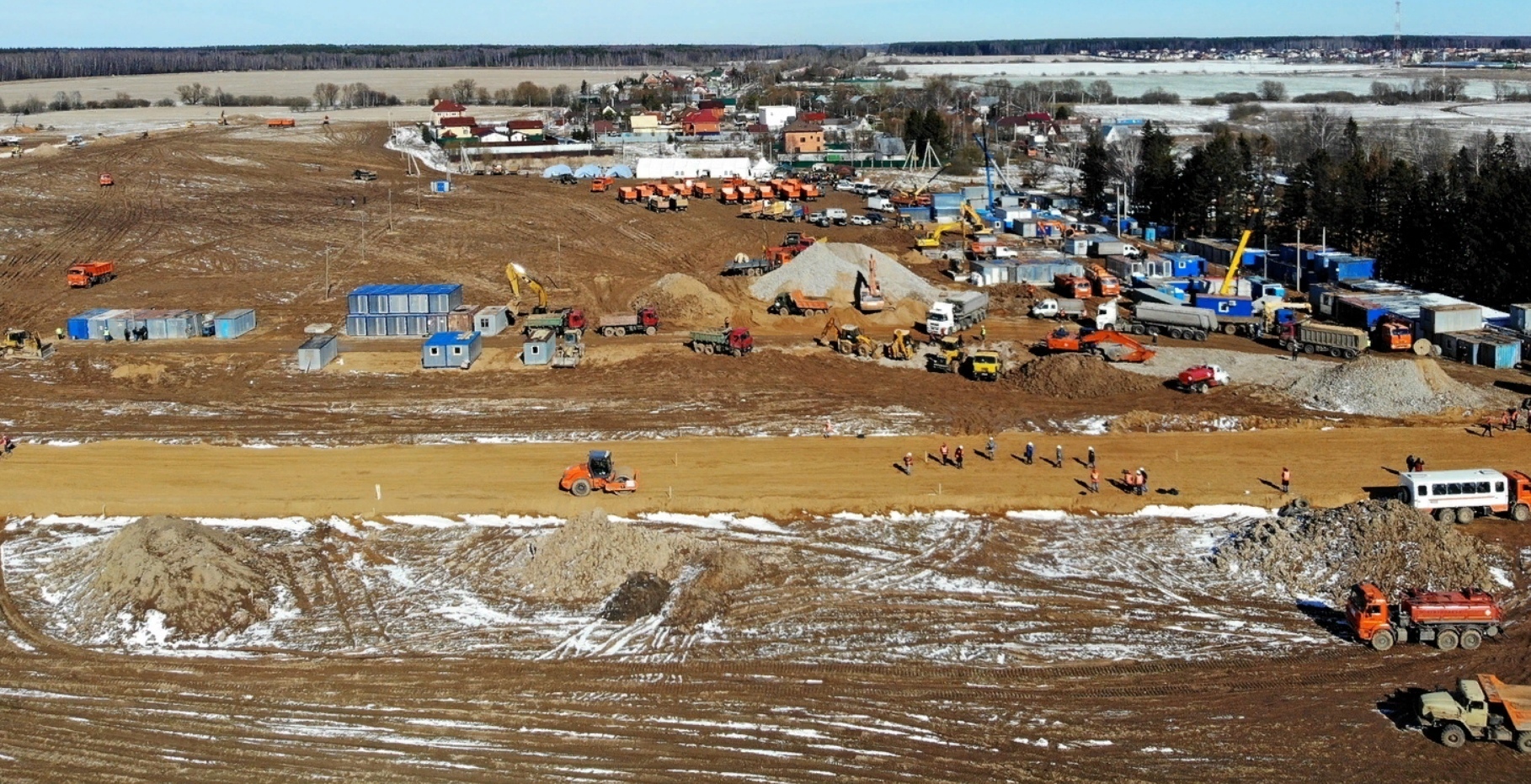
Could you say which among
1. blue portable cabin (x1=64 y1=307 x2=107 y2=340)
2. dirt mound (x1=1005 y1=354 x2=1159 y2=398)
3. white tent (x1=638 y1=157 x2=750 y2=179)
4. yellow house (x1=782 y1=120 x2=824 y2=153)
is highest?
yellow house (x1=782 y1=120 x2=824 y2=153)

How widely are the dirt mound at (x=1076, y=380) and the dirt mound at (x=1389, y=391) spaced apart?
2.98 meters

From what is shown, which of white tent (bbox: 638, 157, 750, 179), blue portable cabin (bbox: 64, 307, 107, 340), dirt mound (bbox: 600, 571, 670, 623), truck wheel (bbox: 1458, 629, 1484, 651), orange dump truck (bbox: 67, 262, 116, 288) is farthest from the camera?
white tent (bbox: 638, 157, 750, 179)

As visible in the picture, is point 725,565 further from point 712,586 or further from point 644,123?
point 644,123

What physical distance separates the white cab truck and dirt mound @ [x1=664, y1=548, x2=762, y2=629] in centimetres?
1357

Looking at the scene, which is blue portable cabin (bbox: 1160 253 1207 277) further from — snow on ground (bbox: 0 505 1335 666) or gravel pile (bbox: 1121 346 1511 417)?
snow on ground (bbox: 0 505 1335 666)

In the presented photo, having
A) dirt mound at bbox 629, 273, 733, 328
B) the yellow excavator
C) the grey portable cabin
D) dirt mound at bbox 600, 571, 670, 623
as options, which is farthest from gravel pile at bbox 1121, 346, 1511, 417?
the grey portable cabin

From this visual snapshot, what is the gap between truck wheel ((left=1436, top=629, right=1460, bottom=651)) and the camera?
14375 millimetres

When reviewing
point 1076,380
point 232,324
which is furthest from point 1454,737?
point 232,324

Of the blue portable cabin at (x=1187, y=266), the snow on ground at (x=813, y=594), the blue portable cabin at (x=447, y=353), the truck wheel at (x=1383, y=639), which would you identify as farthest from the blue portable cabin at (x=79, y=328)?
the truck wheel at (x=1383, y=639)

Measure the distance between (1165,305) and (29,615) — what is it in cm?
2389

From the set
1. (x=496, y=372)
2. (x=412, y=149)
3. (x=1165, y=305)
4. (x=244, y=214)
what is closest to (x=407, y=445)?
(x=496, y=372)

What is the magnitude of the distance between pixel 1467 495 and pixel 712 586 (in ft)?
34.2

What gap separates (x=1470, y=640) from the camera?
14328mm

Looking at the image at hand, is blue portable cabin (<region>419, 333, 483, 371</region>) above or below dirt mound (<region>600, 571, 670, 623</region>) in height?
above
